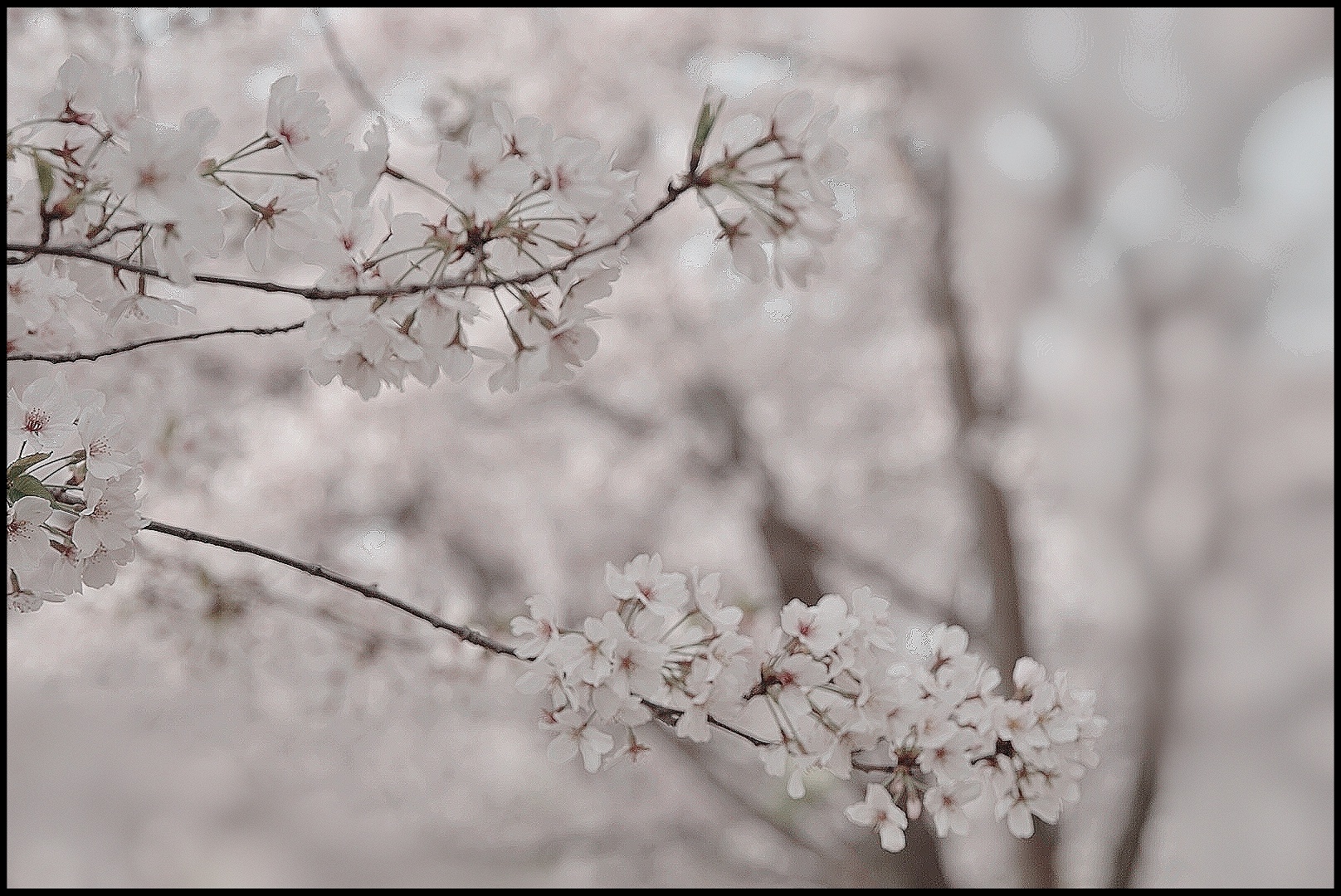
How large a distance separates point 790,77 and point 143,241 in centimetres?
211

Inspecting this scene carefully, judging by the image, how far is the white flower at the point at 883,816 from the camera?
18.7 inches

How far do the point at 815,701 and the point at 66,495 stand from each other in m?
0.37

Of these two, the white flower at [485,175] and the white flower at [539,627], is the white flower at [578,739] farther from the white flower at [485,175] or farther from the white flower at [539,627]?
the white flower at [485,175]

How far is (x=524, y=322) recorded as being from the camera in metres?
0.44

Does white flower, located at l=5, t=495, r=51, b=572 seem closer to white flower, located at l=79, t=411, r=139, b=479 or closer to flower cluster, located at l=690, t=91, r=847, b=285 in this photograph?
white flower, located at l=79, t=411, r=139, b=479

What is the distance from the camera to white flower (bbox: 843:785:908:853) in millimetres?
476

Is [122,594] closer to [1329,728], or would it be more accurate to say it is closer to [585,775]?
[1329,728]

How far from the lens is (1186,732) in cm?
185

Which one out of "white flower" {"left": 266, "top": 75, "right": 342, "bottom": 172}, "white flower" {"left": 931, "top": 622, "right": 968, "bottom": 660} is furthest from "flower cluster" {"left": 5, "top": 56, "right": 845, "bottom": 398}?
"white flower" {"left": 931, "top": 622, "right": 968, "bottom": 660}

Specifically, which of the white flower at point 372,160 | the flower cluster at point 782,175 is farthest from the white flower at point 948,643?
the white flower at point 372,160

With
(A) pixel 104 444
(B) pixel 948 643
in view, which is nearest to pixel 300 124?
(A) pixel 104 444

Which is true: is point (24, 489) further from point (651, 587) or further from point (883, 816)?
point (883, 816)

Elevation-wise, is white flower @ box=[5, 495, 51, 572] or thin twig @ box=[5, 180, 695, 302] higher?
thin twig @ box=[5, 180, 695, 302]

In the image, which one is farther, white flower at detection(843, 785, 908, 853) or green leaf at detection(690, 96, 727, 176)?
white flower at detection(843, 785, 908, 853)
